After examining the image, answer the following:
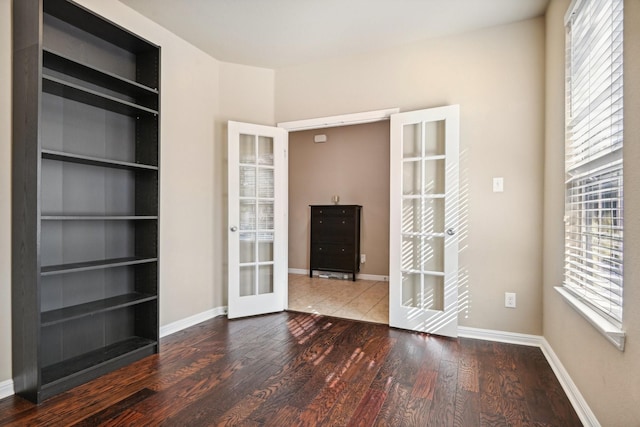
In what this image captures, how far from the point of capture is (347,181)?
18.4 feet

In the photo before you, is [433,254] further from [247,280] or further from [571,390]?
[247,280]

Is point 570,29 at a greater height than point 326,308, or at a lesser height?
greater

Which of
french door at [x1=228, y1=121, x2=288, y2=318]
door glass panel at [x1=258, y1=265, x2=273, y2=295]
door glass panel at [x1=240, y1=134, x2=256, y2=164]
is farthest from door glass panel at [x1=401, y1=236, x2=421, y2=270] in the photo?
door glass panel at [x1=240, y1=134, x2=256, y2=164]

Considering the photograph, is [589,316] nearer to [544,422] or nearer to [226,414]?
[544,422]

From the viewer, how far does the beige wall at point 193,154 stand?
2.93 metres

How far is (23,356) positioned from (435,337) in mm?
2812

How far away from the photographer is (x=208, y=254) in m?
3.42

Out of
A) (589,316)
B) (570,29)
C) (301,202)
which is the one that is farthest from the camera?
(301,202)

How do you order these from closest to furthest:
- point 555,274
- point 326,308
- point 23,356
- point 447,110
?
point 23,356 < point 555,274 < point 447,110 < point 326,308

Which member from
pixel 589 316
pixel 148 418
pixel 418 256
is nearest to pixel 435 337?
pixel 418 256

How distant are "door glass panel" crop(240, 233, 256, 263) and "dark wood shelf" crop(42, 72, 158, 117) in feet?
4.82

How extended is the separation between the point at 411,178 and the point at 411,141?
0.33m

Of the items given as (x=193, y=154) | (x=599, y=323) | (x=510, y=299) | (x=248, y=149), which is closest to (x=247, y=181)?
(x=248, y=149)

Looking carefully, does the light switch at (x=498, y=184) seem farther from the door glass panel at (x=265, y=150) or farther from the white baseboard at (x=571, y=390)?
the door glass panel at (x=265, y=150)
